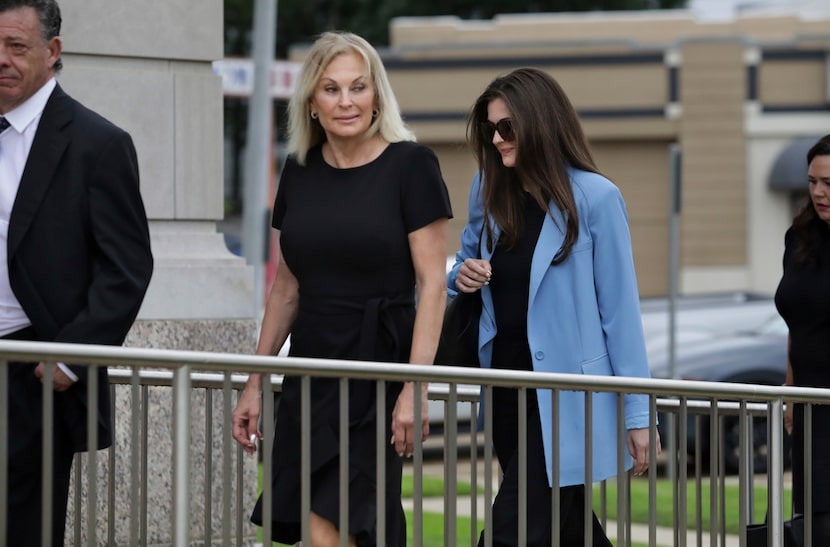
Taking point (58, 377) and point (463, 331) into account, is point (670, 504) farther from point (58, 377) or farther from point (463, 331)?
point (58, 377)

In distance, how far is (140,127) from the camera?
685 centimetres

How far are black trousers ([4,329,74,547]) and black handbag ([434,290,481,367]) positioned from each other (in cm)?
130

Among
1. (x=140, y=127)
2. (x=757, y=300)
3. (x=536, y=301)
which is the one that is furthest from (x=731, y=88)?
(x=536, y=301)

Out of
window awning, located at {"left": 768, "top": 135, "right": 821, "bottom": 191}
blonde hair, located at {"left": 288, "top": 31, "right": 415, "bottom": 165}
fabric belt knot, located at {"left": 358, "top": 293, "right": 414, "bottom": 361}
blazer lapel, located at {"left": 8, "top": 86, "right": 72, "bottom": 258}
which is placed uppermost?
window awning, located at {"left": 768, "top": 135, "right": 821, "bottom": 191}

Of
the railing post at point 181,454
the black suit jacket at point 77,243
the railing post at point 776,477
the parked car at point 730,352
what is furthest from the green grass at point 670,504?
the black suit jacket at point 77,243

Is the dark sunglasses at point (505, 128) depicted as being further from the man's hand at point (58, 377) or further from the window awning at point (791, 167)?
the window awning at point (791, 167)

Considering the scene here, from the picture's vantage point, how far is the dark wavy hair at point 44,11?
13.2 ft

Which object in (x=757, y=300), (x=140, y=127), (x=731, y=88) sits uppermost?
(x=731, y=88)

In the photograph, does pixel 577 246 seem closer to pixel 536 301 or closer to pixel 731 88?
pixel 536 301

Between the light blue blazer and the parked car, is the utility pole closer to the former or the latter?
the parked car

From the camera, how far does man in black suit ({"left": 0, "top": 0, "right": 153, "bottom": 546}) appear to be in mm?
3916

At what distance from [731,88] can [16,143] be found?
27.3 meters

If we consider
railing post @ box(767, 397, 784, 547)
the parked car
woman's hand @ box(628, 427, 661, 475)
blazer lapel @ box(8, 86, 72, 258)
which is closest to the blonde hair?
blazer lapel @ box(8, 86, 72, 258)

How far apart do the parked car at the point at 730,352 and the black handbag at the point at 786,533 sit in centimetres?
609
